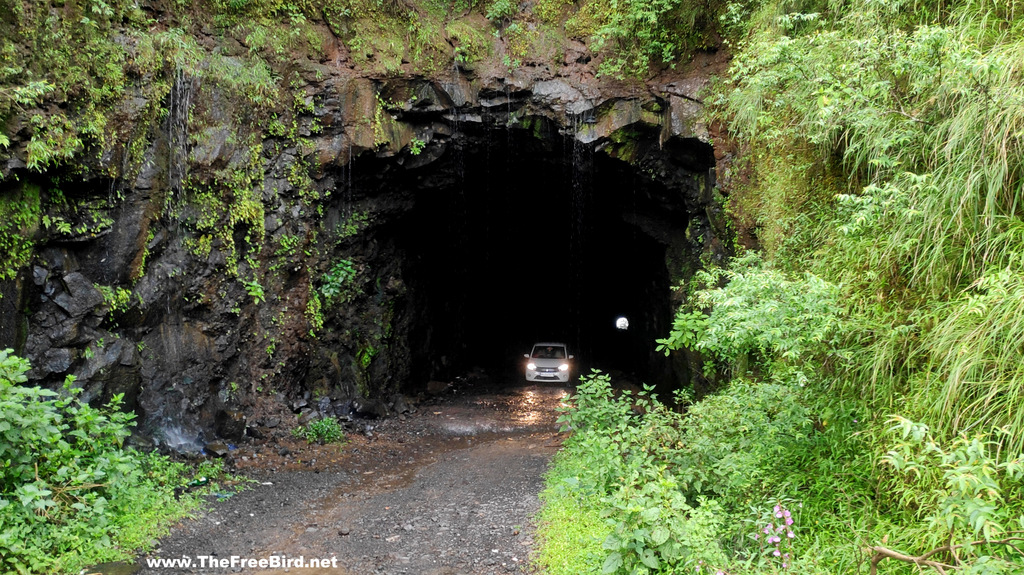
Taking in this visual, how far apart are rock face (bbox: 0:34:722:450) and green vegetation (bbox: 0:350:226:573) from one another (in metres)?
2.08

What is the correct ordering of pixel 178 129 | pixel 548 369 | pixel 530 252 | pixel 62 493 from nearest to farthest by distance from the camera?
pixel 62 493
pixel 178 129
pixel 548 369
pixel 530 252

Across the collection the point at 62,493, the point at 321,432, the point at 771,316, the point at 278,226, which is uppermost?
the point at 278,226

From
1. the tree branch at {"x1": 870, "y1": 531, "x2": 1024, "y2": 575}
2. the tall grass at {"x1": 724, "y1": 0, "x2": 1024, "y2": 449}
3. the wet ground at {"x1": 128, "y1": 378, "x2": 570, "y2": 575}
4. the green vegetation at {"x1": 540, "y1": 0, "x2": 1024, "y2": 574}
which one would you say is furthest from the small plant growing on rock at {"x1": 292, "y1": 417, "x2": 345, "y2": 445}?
the tree branch at {"x1": 870, "y1": 531, "x2": 1024, "y2": 575}

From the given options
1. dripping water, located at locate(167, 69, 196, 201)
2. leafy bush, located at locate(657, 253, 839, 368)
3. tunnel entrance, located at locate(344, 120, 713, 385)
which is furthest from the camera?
tunnel entrance, located at locate(344, 120, 713, 385)

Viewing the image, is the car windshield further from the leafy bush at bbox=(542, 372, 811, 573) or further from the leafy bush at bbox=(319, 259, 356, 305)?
the leafy bush at bbox=(542, 372, 811, 573)

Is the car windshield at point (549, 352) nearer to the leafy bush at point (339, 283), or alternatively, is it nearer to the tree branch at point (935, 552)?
the leafy bush at point (339, 283)

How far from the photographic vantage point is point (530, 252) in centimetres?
2089

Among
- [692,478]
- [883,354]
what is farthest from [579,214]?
[883,354]

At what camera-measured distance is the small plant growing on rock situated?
1070 centimetres

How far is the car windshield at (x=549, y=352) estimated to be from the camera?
711 inches

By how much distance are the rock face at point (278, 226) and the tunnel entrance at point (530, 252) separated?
0.61 ft

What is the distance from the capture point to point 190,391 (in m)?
9.72

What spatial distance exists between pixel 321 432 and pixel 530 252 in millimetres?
11488

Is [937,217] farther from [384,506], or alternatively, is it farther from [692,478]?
[384,506]
